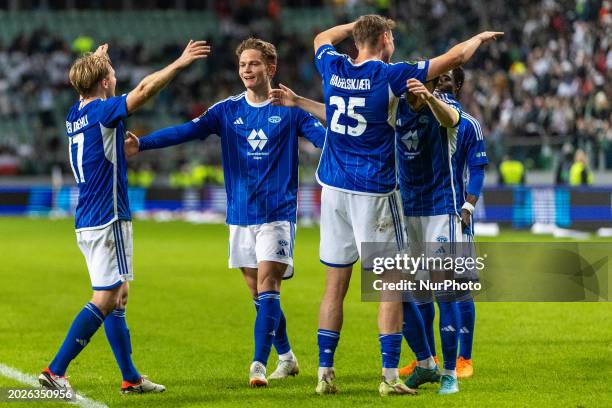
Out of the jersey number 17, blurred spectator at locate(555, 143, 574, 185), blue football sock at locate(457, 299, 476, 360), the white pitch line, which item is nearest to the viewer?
the white pitch line

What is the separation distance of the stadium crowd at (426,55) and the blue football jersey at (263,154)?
54.9ft

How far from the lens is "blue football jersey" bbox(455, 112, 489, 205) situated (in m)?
8.66

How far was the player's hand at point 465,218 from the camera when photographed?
27.7ft

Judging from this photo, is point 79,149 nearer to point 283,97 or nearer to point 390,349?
point 283,97

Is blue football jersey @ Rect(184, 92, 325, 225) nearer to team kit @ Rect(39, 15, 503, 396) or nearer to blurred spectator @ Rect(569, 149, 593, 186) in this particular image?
team kit @ Rect(39, 15, 503, 396)

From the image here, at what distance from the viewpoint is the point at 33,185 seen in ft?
114

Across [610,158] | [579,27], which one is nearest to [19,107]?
[579,27]

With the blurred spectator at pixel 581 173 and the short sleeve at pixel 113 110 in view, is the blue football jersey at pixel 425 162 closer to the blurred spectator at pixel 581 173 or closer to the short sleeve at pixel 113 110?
the short sleeve at pixel 113 110

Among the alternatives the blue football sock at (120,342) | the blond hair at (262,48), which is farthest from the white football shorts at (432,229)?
the blue football sock at (120,342)

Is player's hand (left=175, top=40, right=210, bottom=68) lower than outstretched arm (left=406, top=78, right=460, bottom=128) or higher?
higher

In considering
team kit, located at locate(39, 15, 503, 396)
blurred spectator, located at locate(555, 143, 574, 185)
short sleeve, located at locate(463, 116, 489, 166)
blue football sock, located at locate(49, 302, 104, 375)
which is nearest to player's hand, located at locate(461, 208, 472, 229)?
team kit, located at locate(39, 15, 503, 396)

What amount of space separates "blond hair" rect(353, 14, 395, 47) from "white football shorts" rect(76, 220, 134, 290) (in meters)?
1.96

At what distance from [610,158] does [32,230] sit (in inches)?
494

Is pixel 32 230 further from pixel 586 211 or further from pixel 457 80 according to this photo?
pixel 457 80
